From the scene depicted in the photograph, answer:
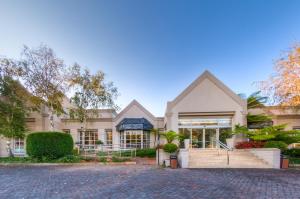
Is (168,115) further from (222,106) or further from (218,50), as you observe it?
(218,50)

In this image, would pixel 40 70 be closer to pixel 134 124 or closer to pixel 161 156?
pixel 134 124

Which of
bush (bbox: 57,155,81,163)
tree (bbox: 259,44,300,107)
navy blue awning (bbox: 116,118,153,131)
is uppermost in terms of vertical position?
tree (bbox: 259,44,300,107)

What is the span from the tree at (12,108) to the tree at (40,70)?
32.1 inches

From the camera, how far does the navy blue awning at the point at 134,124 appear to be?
76.1 feet

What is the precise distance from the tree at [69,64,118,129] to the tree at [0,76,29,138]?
175 inches

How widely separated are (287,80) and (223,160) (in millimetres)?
7751

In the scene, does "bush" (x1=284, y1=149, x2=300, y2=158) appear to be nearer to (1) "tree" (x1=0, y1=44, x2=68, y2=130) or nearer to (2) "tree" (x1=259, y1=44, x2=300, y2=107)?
(2) "tree" (x1=259, y1=44, x2=300, y2=107)

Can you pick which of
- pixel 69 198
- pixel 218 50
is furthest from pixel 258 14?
pixel 69 198

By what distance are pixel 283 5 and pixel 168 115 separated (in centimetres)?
1219

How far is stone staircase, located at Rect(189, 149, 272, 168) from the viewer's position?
1405 centimetres

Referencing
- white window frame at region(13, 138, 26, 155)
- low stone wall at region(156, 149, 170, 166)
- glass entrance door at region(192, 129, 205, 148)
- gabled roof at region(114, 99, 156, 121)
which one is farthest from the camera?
gabled roof at region(114, 99, 156, 121)

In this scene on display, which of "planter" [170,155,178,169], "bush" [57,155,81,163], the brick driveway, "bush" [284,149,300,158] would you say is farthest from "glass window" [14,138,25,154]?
"bush" [284,149,300,158]

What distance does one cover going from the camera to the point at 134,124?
2342cm

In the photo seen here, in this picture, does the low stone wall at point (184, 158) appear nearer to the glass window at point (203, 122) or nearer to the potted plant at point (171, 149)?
the potted plant at point (171, 149)
